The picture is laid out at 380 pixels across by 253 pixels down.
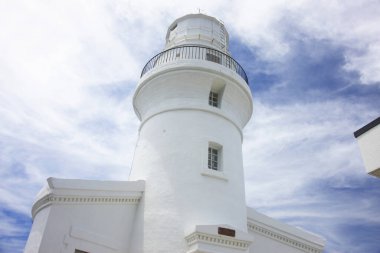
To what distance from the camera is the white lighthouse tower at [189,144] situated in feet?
31.8

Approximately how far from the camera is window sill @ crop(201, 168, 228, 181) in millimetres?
10297

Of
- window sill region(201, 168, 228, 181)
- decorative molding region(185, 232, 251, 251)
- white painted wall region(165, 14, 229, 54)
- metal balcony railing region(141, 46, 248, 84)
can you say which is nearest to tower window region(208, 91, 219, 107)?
metal balcony railing region(141, 46, 248, 84)

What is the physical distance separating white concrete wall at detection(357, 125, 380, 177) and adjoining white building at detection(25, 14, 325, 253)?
550 centimetres

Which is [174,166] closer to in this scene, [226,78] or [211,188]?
[211,188]

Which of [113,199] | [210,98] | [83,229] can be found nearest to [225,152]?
[210,98]

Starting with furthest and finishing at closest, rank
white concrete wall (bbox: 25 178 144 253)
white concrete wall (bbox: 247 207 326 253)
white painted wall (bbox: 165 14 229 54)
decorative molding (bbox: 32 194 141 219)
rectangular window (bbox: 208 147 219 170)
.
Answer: white painted wall (bbox: 165 14 229 54)
white concrete wall (bbox: 247 207 326 253)
rectangular window (bbox: 208 147 219 170)
decorative molding (bbox: 32 194 141 219)
white concrete wall (bbox: 25 178 144 253)

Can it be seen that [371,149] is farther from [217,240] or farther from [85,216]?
[85,216]

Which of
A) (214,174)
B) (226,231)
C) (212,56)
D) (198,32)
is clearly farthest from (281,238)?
(198,32)

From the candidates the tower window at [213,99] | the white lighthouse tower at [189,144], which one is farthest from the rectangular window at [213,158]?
the tower window at [213,99]

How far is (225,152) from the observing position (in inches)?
436

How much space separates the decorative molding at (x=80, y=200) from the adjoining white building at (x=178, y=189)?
0.03 metres

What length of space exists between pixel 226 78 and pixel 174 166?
392 centimetres

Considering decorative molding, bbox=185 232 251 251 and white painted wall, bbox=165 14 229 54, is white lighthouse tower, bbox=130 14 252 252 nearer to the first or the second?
decorative molding, bbox=185 232 251 251

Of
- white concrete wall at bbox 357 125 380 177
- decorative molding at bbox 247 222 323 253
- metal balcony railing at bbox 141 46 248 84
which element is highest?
metal balcony railing at bbox 141 46 248 84
